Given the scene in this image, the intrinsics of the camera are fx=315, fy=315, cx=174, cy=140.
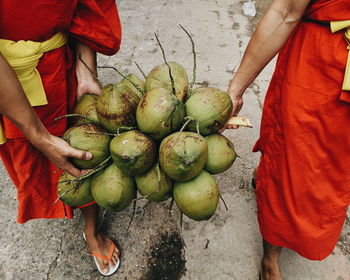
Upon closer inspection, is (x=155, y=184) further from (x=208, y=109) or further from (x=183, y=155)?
(x=208, y=109)

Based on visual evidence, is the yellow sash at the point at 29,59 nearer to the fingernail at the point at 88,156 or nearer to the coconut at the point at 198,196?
the fingernail at the point at 88,156

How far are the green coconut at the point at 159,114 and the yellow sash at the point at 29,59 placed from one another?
474mm

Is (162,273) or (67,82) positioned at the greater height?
(67,82)

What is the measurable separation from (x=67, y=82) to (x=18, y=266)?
119 centimetres

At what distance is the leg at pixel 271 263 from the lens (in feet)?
5.80

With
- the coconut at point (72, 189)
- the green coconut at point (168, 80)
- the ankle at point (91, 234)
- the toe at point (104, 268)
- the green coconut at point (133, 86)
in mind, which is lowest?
the toe at point (104, 268)

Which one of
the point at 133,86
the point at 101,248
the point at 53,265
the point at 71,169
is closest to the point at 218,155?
the point at 133,86

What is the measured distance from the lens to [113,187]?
1.12m

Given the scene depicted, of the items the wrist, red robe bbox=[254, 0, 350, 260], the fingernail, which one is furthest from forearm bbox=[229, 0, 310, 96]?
the wrist

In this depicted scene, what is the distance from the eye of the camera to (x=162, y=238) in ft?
6.61

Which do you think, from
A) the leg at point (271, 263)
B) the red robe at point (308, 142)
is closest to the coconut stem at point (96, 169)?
the red robe at point (308, 142)

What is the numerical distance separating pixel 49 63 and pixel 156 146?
23.2 inches

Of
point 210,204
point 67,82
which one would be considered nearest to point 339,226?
point 210,204

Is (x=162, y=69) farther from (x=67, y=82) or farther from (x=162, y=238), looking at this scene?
(x=162, y=238)
